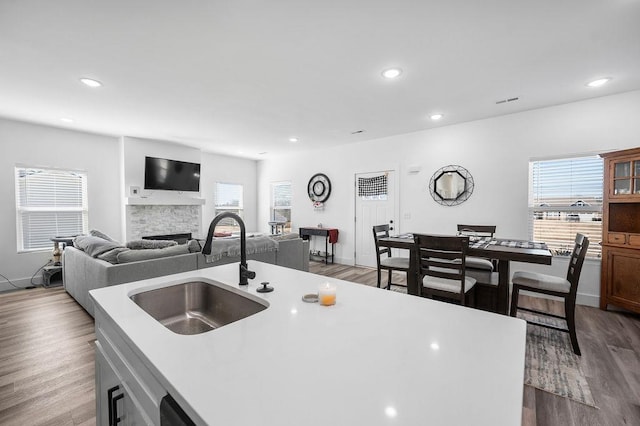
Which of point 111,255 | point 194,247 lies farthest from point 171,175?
point 111,255

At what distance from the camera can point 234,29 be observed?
210cm

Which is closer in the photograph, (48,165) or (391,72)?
(391,72)

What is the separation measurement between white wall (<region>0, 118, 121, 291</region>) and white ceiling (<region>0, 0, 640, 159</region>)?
1.52ft

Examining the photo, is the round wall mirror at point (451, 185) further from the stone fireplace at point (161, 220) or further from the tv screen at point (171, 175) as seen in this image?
the stone fireplace at point (161, 220)

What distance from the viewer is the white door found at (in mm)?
5191

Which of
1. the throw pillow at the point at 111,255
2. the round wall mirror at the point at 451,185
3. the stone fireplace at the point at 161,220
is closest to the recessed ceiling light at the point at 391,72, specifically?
the round wall mirror at the point at 451,185

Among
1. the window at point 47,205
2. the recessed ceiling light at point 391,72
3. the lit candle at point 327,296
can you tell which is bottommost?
the lit candle at point 327,296

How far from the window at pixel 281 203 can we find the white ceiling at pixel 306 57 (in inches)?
124

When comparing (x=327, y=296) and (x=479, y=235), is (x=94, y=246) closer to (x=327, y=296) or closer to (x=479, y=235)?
(x=327, y=296)

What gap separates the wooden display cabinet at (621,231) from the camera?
9.64 feet

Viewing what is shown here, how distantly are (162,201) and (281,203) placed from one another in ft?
9.05

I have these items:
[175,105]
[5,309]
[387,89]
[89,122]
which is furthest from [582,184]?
[5,309]

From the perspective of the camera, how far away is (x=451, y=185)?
14.7 feet

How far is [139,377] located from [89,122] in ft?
16.3
